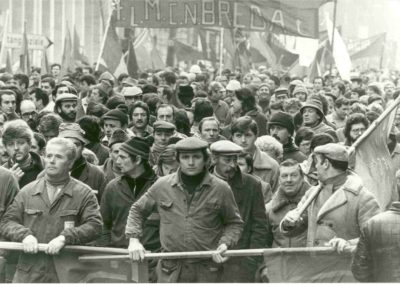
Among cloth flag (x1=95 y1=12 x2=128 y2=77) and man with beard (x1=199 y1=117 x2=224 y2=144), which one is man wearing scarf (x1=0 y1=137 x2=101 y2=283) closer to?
man with beard (x1=199 y1=117 x2=224 y2=144)

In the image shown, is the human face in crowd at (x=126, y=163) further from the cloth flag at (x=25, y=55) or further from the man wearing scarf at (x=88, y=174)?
the cloth flag at (x=25, y=55)

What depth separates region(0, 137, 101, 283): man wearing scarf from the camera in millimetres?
8211

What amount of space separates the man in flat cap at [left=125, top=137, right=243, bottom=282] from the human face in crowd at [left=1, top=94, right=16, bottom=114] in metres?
6.55

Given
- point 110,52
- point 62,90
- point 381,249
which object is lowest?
point 381,249

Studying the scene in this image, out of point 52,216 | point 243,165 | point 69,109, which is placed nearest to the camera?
→ point 52,216

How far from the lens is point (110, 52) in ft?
72.4

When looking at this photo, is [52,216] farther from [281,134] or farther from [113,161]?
[281,134]

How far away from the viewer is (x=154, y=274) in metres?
8.49

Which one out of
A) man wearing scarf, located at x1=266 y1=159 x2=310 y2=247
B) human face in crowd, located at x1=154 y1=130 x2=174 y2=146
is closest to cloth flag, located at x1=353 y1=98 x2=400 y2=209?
man wearing scarf, located at x1=266 y1=159 x2=310 y2=247

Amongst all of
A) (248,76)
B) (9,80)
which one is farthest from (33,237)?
(248,76)

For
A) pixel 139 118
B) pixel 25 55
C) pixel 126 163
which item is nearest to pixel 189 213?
pixel 126 163

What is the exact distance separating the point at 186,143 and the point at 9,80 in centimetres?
1182

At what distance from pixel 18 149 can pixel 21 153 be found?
0.16ft

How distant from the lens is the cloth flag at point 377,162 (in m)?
9.78
